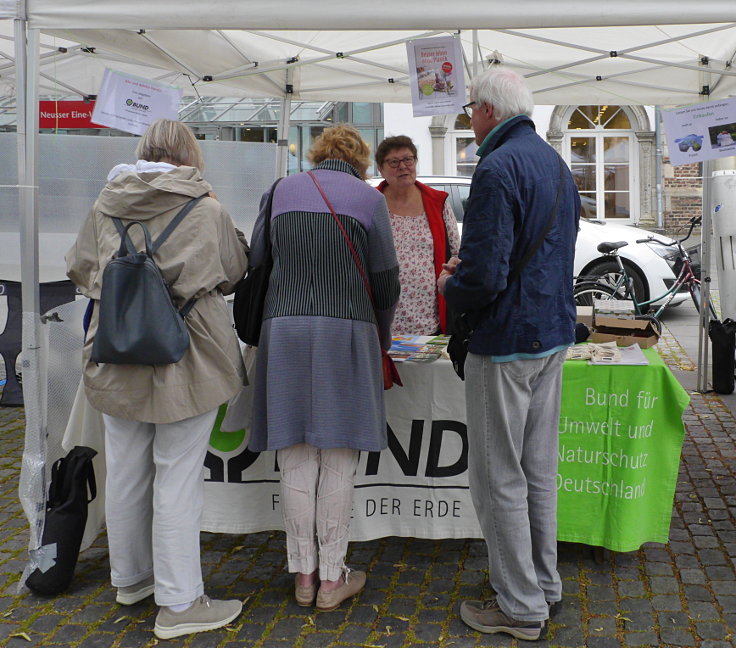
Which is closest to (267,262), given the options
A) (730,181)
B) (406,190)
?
(406,190)

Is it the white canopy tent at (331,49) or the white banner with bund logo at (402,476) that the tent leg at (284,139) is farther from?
the white banner with bund logo at (402,476)

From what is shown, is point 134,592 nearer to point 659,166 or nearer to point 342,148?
point 342,148

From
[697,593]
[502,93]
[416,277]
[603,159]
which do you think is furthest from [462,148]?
[502,93]

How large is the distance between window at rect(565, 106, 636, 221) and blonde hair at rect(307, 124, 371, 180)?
15521mm

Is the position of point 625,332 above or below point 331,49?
below

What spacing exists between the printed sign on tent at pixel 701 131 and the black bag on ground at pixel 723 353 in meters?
1.78

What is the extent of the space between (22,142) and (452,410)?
2010 mm

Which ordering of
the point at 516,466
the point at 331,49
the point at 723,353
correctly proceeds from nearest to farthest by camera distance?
the point at 516,466 → the point at 331,49 → the point at 723,353

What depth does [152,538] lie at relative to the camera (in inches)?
122

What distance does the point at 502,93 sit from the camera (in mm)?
2754

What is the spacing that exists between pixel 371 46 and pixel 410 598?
11.4 feet

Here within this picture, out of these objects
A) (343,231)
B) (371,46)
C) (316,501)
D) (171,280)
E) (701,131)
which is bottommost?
(316,501)

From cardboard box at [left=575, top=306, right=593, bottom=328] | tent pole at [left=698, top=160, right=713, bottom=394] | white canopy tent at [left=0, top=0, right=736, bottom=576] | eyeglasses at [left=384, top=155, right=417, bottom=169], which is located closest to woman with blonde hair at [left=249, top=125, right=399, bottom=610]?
white canopy tent at [left=0, top=0, right=736, bottom=576]

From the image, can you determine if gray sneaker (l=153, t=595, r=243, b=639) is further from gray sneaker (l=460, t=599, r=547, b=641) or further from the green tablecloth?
the green tablecloth
